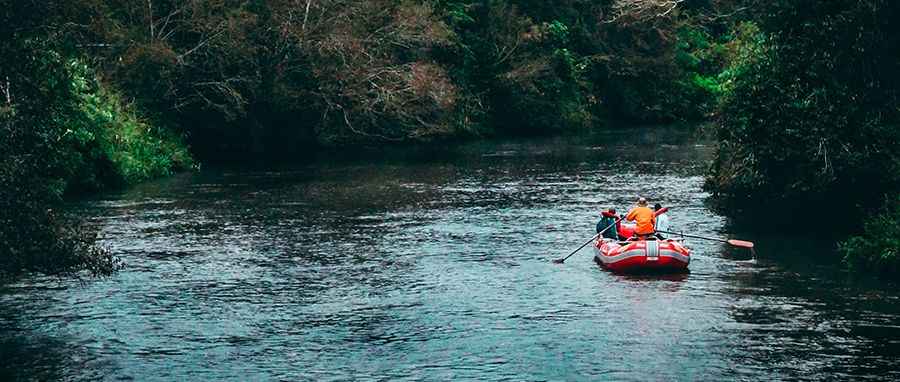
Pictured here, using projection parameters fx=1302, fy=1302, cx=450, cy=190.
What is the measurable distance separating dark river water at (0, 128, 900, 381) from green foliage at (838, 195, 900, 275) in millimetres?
568

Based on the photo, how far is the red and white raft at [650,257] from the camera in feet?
89.8

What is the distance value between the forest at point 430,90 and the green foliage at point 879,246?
60 mm

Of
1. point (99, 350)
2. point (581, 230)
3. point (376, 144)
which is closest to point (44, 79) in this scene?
Answer: point (99, 350)

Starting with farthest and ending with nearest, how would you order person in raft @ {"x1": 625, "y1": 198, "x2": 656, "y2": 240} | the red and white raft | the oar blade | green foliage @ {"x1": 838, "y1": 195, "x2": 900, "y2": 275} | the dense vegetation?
the oar blade
person in raft @ {"x1": 625, "y1": 198, "x2": 656, "y2": 240}
the dense vegetation
the red and white raft
green foliage @ {"x1": 838, "y1": 195, "x2": 900, "y2": 275}

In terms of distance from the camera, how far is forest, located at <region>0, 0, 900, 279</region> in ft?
70.2

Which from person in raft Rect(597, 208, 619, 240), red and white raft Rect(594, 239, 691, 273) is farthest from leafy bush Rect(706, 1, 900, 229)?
red and white raft Rect(594, 239, 691, 273)

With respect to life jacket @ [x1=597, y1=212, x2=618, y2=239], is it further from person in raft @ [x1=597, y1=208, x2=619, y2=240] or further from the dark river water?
the dark river water

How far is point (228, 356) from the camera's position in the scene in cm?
2050

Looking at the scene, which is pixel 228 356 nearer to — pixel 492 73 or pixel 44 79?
pixel 44 79

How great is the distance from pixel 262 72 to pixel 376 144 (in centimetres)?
804

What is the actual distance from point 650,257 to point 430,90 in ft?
98.2

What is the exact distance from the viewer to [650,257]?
27406mm

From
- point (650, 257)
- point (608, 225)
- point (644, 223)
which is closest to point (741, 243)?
point (644, 223)

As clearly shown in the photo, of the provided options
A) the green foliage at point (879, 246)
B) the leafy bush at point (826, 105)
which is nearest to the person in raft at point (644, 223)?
the leafy bush at point (826, 105)
